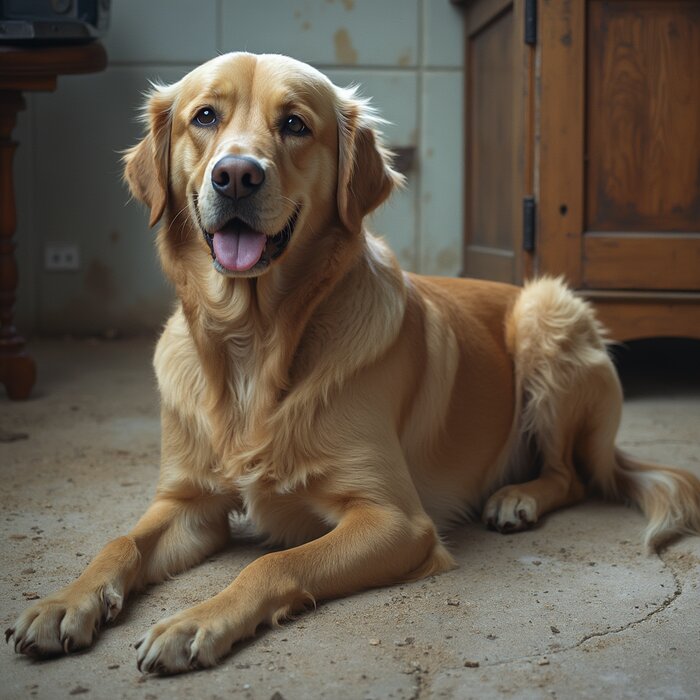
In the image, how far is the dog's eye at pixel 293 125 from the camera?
1.95 metres

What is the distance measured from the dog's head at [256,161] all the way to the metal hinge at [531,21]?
5.60 ft

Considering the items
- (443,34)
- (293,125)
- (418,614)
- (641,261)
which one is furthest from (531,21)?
(418,614)

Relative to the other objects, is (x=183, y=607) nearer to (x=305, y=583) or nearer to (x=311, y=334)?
(x=305, y=583)

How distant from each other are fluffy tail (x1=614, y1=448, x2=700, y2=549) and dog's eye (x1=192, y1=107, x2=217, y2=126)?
4.39ft

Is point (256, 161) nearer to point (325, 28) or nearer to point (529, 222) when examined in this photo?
point (529, 222)

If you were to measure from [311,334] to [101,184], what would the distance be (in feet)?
10.4

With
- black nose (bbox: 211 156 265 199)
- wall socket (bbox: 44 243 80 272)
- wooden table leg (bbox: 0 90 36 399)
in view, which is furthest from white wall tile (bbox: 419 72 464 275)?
black nose (bbox: 211 156 265 199)

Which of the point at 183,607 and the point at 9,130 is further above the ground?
the point at 9,130

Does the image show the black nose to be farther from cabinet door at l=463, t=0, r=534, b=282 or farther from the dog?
cabinet door at l=463, t=0, r=534, b=282

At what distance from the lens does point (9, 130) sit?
11.4 feet

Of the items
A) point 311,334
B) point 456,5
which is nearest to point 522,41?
point 456,5

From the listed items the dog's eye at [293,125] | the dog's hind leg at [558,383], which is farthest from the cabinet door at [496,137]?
the dog's eye at [293,125]

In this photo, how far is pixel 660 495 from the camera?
2330 millimetres

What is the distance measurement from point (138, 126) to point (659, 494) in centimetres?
338
